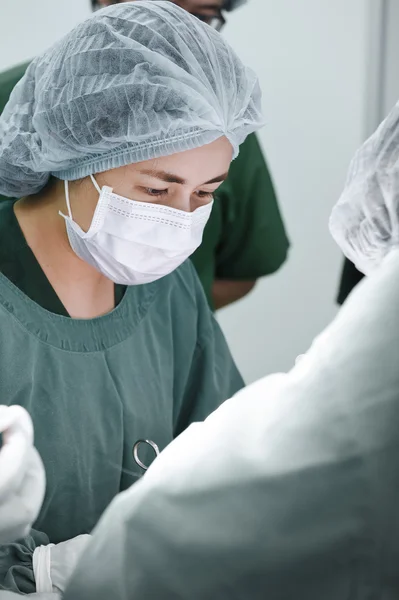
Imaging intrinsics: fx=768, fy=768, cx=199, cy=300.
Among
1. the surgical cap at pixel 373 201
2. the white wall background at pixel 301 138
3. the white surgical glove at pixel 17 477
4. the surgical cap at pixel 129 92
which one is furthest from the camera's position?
the white wall background at pixel 301 138

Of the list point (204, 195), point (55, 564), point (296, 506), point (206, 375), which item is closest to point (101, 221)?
point (204, 195)

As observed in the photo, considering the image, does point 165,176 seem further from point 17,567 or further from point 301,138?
point 301,138

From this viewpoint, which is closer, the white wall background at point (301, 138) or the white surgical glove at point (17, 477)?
the white surgical glove at point (17, 477)

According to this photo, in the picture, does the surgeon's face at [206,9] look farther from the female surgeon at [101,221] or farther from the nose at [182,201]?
the nose at [182,201]

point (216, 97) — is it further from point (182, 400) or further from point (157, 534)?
Result: point (157, 534)

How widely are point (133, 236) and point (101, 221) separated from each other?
56 mm

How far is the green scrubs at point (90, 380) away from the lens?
1170mm

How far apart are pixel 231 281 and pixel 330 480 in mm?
1605

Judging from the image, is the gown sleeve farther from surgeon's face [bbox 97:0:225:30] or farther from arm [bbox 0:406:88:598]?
surgeon's face [bbox 97:0:225:30]

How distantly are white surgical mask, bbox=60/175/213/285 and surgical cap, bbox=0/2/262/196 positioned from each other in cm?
7

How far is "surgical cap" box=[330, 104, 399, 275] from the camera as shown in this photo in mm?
919

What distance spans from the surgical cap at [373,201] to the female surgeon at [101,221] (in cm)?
26

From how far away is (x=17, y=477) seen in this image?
0.75 meters

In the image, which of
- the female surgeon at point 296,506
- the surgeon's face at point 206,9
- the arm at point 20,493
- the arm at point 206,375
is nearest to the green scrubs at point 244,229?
the surgeon's face at point 206,9
